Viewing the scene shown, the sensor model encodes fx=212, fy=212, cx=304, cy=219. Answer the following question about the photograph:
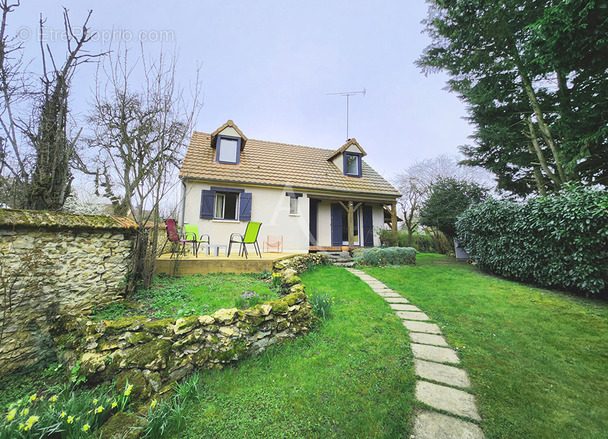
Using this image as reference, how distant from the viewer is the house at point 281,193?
336 inches

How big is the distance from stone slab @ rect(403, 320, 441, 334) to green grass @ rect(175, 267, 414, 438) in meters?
0.26

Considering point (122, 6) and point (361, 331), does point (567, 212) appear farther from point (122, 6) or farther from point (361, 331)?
point (122, 6)

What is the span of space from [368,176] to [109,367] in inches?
481

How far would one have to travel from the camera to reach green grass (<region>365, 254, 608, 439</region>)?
5.72 ft

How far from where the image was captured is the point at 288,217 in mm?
9602

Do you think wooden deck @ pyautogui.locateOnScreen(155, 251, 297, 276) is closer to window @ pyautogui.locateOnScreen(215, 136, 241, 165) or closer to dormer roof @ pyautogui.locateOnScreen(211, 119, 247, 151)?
window @ pyautogui.locateOnScreen(215, 136, 241, 165)

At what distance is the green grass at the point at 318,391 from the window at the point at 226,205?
22.7 ft

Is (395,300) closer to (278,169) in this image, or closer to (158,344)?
(158,344)

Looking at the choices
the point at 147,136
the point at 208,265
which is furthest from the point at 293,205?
the point at 147,136

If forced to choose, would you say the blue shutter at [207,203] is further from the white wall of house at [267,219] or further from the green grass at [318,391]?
the green grass at [318,391]

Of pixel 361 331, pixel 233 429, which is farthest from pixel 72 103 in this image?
pixel 361 331

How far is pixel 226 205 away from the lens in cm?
914

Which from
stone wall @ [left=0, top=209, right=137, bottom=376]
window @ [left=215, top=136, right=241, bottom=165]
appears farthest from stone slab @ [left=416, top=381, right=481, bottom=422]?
window @ [left=215, top=136, right=241, bottom=165]

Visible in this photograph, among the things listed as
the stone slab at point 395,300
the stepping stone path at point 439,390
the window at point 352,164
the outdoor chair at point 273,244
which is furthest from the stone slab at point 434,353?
the window at point 352,164
